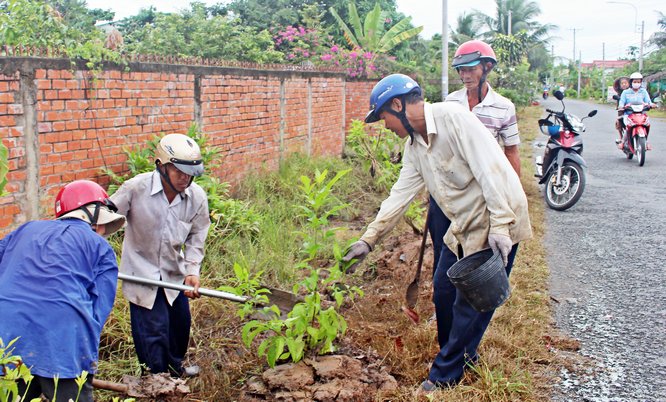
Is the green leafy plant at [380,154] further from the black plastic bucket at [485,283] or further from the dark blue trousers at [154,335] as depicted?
the black plastic bucket at [485,283]

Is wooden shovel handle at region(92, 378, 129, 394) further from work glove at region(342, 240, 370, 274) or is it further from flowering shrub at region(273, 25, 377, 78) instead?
flowering shrub at region(273, 25, 377, 78)

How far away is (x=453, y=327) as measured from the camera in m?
3.84

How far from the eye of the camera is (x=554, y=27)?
4594 centimetres

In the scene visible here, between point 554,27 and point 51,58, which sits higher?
point 554,27

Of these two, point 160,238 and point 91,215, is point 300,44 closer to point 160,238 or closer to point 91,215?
point 160,238

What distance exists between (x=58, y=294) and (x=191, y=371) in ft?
4.79

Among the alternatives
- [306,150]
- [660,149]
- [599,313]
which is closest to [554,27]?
[660,149]

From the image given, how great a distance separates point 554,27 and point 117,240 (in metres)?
45.1

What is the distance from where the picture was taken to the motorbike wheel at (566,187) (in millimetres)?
8820

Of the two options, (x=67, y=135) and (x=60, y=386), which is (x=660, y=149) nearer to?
(x=67, y=135)

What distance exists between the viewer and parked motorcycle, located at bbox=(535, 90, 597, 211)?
350 inches

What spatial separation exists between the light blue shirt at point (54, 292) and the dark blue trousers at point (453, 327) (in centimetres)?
186

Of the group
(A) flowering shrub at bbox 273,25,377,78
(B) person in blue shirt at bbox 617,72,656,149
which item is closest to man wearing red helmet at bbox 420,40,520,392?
(B) person in blue shirt at bbox 617,72,656,149

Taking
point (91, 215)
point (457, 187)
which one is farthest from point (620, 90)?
point (91, 215)
